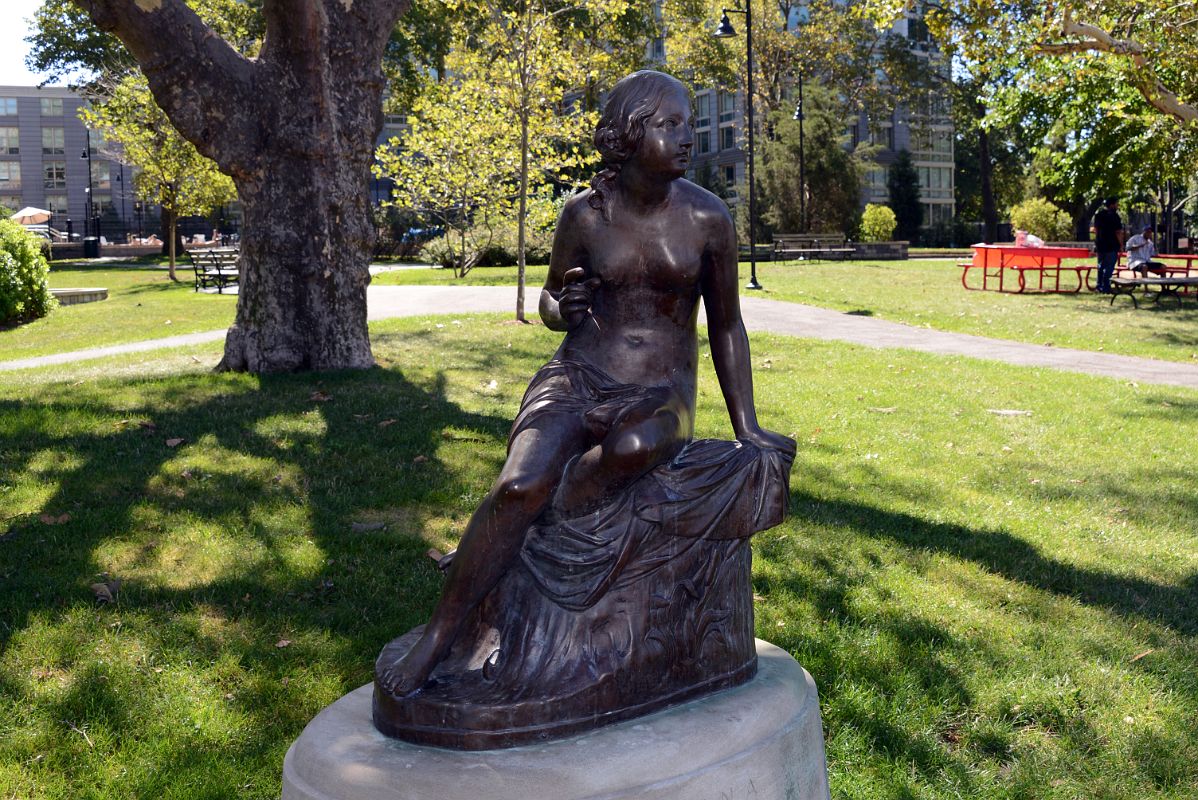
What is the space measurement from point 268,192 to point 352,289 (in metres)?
1.11

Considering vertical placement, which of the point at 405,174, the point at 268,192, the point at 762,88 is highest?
the point at 762,88

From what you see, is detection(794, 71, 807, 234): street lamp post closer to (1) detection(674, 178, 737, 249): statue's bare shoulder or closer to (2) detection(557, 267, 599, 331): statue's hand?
(1) detection(674, 178, 737, 249): statue's bare shoulder

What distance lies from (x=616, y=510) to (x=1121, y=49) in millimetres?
14066

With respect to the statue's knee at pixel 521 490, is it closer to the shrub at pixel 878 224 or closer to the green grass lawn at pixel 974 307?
the green grass lawn at pixel 974 307

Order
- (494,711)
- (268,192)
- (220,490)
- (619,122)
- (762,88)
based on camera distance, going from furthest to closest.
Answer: (762,88) < (268,192) < (220,490) < (619,122) < (494,711)

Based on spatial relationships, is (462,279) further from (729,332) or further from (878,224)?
(729,332)

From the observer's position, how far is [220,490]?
6.32 metres

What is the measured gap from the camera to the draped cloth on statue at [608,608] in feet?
9.32

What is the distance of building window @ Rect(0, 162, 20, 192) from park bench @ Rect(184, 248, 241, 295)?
206 ft

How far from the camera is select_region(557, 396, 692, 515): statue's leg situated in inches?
117

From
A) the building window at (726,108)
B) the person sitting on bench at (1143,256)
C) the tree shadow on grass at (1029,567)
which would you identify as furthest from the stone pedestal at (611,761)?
the building window at (726,108)

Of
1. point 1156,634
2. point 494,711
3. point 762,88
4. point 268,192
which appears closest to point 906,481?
point 1156,634

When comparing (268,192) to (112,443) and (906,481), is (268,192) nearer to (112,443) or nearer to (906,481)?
(112,443)

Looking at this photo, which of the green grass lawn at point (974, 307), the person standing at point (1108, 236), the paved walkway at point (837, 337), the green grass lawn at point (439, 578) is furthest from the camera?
the person standing at point (1108, 236)
